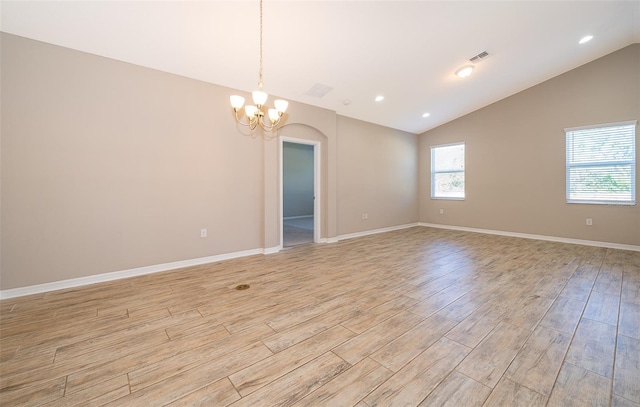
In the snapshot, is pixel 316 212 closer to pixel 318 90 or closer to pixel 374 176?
pixel 374 176

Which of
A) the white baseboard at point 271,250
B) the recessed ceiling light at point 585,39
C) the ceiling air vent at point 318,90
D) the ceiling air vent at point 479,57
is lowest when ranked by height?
the white baseboard at point 271,250

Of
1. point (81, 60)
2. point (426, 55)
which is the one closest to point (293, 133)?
point (426, 55)

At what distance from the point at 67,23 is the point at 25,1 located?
287 millimetres

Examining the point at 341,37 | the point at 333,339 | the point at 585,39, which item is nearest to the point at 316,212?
the point at 341,37

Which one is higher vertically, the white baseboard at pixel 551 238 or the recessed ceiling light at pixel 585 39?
the recessed ceiling light at pixel 585 39

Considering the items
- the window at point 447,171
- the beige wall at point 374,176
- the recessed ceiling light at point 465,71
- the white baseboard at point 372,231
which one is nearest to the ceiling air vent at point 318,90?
the beige wall at point 374,176

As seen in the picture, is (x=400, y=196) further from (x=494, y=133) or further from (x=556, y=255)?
(x=556, y=255)

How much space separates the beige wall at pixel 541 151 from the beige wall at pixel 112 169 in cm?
518

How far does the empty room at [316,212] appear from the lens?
157 cm

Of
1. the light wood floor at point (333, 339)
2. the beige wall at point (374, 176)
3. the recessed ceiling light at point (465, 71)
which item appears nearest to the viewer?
the light wood floor at point (333, 339)

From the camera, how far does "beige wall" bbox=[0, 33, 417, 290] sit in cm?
264

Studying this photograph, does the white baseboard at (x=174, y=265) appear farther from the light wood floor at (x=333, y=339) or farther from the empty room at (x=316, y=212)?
the light wood floor at (x=333, y=339)

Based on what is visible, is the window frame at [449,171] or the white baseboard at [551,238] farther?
the window frame at [449,171]

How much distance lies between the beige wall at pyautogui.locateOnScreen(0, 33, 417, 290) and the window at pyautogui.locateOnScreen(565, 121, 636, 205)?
5911 millimetres
